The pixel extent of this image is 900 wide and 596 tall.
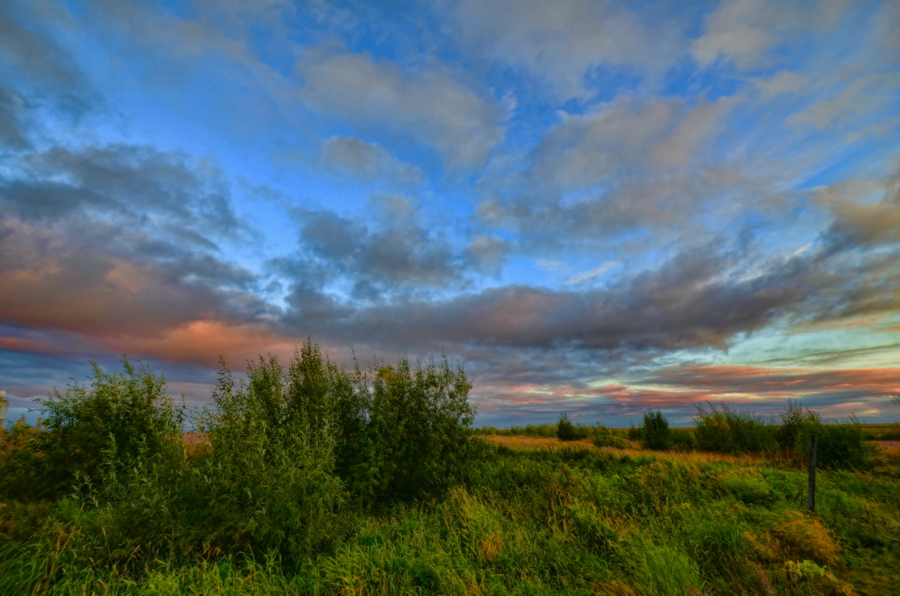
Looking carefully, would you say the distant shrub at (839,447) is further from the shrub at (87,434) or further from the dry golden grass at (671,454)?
the shrub at (87,434)

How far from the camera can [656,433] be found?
1154 inches

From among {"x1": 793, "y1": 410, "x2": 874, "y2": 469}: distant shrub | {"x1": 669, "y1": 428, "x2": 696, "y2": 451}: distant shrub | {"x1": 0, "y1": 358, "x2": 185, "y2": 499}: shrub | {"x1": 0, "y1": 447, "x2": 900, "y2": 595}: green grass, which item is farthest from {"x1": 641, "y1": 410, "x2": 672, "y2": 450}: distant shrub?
{"x1": 0, "y1": 358, "x2": 185, "y2": 499}: shrub

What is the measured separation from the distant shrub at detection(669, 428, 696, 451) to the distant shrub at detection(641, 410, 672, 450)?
0.33 m

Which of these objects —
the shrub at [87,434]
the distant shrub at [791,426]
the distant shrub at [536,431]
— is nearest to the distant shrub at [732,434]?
the distant shrub at [791,426]

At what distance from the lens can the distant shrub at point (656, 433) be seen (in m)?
28.6

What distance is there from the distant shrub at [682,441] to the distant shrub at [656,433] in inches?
13.2

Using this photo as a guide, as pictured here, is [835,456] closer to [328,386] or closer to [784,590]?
[784,590]

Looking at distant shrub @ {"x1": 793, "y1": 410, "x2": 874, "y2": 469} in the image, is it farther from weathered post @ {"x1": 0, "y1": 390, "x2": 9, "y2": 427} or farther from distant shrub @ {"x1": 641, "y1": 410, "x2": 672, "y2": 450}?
weathered post @ {"x1": 0, "y1": 390, "x2": 9, "y2": 427}

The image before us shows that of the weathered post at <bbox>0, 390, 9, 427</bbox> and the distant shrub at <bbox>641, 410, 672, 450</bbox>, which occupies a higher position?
the weathered post at <bbox>0, 390, 9, 427</bbox>

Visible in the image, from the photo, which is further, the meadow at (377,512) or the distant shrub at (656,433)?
the distant shrub at (656,433)

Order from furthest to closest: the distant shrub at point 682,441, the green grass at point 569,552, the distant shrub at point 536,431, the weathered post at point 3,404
Result: the distant shrub at point 536,431, the distant shrub at point 682,441, the weathered post at point 3,404, the green grass at point 569,552

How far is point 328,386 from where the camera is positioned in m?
15.6

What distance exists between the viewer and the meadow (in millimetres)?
7055

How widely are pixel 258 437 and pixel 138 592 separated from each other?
3288 mm
